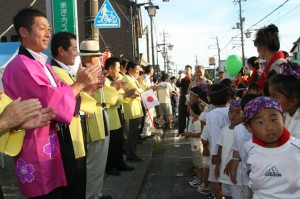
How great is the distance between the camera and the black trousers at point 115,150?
6055 mm

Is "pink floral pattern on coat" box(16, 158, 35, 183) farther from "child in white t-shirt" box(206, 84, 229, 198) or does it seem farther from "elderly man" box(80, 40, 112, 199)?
"child in white t-shirt" box(206, 84, 229, 198)

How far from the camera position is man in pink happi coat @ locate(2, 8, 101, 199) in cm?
261

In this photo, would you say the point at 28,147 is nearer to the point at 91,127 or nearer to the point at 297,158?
the point at 91,127

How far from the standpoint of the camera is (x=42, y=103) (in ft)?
8.59

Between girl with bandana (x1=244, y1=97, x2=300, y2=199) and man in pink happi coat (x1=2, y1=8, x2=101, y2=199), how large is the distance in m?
1.30

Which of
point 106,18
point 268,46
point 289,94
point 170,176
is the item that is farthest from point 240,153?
point 106,18

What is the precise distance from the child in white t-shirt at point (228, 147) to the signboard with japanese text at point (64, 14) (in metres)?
2.60

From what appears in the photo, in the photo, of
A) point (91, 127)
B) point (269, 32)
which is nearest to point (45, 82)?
point (91, 127)

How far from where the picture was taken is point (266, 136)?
2441mm

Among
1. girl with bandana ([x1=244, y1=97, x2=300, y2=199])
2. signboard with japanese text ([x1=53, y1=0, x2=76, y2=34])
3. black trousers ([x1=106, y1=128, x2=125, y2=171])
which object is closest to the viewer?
girl with bandana ([x1=244, y1=97, x2=300, y2=199])

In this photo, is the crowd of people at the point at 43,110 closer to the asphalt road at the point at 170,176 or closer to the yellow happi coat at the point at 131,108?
the asphalt road at the point at 170,176

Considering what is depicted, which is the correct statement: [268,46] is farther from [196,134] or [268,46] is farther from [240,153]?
[196,134]

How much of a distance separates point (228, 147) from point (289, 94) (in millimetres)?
1175

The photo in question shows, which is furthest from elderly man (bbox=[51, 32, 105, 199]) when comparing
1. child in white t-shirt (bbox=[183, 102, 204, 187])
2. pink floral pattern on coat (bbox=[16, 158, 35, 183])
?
child in white t-shirt (bbox=[183, 102, 204, 187])
